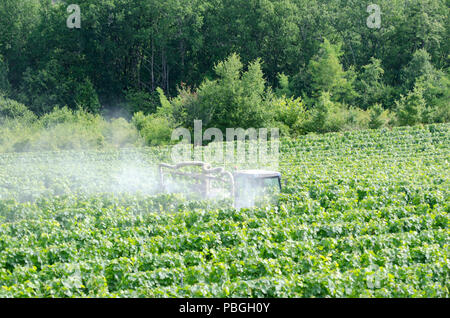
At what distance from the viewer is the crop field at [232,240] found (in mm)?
8922

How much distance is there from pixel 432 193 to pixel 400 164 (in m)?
7.26

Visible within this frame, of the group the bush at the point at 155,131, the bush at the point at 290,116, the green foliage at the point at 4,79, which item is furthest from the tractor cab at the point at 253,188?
the green foliage at the point at 4,79

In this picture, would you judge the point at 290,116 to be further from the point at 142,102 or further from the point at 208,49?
the point at 208,49

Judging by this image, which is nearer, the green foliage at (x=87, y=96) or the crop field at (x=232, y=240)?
the crop field at (x=232, y=240)

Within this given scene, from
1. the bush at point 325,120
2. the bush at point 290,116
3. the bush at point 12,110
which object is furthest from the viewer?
the bush at point 12,110

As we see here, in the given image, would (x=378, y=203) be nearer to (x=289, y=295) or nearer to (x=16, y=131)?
(x=289, y=295)

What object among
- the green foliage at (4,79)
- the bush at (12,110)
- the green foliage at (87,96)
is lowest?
the bush at (12,110)

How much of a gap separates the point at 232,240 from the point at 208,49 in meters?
43.9

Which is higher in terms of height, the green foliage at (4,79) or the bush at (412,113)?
the green foliage at (4,79)

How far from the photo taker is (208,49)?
53.9 m

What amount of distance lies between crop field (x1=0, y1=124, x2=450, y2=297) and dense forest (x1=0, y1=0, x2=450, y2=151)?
3056cm

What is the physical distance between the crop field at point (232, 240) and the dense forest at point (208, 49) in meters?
30.6

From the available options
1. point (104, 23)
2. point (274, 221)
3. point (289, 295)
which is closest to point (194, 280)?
point (289, 295)

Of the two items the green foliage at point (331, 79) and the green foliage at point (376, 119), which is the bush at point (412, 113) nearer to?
the green foliage at point (376, 119)
